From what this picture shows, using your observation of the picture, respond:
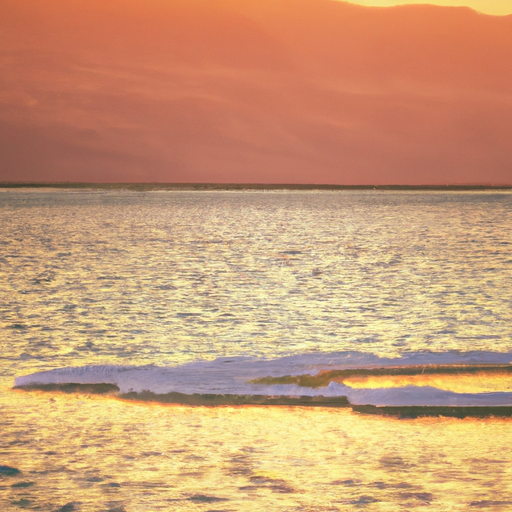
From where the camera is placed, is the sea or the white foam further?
the white foam

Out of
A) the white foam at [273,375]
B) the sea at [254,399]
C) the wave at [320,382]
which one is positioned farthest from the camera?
the white foam at [273,375]

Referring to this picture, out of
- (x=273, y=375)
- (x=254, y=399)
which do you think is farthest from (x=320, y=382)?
(x=254, y=399)

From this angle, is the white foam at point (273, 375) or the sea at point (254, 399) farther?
the white foam at point (273, 375)

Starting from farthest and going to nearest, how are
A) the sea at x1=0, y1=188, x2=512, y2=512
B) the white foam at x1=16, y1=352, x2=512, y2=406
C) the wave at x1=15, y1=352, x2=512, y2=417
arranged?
the white foam at x1=16, y1=352, x2=512, y2=406 → the wave at x1=15, y1=352, x2=512, y2=417 → the sea at x1=0, y1=188, x2=512, y2=512

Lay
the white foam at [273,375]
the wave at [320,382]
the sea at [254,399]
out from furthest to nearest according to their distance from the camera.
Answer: the white foam at [273,375] < the wave at [320,382] < the sea at [254,399]

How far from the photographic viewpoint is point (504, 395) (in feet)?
25.6

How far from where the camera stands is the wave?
764 centimetres

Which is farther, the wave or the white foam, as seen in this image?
the white foam

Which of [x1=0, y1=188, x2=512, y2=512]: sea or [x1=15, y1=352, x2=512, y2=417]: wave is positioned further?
[x1=15, y1=352, x2=512, y2=417]: wave

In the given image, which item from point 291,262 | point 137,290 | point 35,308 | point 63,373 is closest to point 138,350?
point 63,373

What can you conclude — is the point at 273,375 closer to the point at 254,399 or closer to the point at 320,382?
the point at 320,382

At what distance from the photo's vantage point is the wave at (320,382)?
7645mm

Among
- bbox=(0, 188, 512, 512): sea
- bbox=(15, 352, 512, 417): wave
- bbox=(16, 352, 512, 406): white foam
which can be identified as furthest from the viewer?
bbox=(16, 352, 512, 406): white foam

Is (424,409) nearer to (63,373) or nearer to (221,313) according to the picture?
(63,373)
